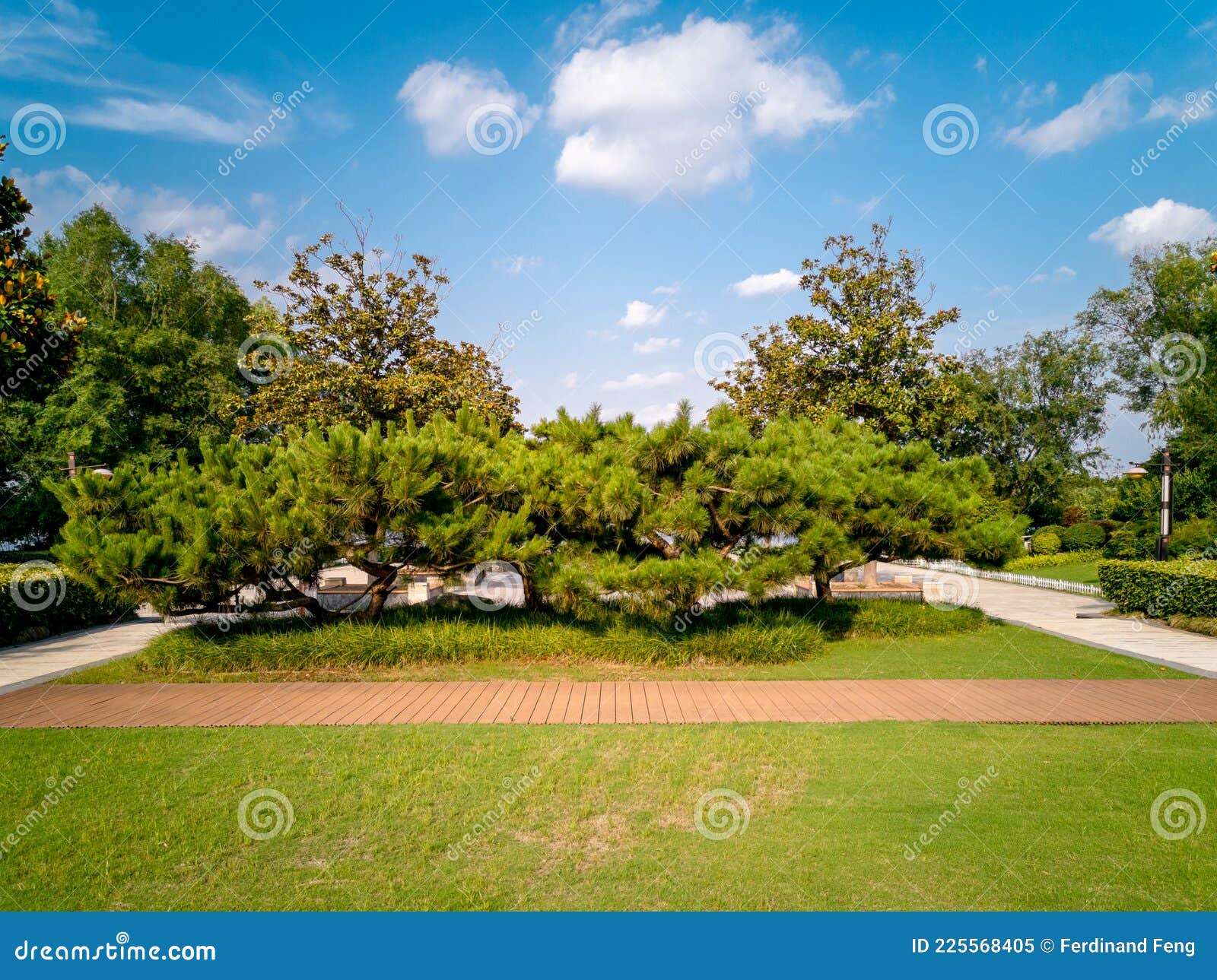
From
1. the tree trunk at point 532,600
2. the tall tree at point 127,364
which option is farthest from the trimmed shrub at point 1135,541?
the tall tree at point 127,364

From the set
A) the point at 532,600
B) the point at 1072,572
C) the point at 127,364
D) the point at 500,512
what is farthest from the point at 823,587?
the point at 127,364

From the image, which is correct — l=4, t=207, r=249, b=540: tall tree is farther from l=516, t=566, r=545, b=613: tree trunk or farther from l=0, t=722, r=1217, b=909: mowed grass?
l=0, t=722, r=1217, b=909: mowed grass

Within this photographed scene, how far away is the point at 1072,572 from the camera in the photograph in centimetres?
2348

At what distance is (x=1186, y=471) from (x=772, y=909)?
24160 mm

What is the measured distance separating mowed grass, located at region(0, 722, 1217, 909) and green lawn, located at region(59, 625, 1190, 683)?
209 cm

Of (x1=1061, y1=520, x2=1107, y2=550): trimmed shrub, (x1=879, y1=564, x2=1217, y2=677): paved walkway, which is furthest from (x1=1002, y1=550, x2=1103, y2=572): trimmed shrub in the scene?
(x1=879, y1=564, x2=1217, y2=677): paved walkway

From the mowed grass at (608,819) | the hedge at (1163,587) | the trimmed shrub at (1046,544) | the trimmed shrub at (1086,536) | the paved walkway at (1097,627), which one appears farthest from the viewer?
the trimmed shrub at (1046,544)

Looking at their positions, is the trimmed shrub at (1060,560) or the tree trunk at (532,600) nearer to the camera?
the tree trunk at (532,600)

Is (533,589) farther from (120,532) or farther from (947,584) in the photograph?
(947,584)

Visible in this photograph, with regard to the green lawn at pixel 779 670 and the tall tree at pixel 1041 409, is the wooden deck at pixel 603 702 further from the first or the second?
the tall tree at pixel 1041 409

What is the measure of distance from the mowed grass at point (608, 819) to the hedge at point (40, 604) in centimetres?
580

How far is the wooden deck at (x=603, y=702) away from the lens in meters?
6.49

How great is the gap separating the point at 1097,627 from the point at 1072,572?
1378 centimetres

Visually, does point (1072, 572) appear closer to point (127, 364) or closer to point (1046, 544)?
point (1046, 544)
